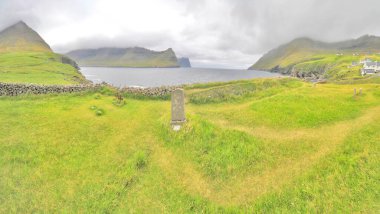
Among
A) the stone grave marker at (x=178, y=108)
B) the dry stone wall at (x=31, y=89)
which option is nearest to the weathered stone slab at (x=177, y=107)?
the stone grave marker at (x=178, y=108)

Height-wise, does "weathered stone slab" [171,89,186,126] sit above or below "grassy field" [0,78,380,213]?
above

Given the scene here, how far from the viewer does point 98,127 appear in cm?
2278

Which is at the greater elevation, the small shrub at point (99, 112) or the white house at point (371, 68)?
the white house at point (371, 68)

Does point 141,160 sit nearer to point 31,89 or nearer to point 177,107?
point 177,107

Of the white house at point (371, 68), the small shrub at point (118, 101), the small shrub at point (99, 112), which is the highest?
the white house at point (371, 68)

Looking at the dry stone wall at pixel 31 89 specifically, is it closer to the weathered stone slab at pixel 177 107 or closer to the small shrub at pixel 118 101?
the small shrub at pixel 118 101

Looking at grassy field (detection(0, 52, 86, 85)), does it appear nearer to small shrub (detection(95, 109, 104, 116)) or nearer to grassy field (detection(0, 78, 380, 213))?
grassy field (detection(0, 78, 380, 213))

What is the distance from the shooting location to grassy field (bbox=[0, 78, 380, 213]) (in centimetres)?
1436

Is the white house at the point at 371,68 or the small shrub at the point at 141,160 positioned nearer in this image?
the small shrub at the point at 141,160

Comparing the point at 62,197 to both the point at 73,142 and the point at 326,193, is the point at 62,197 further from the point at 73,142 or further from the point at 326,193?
the point at 326,193

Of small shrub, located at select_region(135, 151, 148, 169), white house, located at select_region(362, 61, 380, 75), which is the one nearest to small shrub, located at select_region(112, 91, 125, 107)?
small shrub, located at select_region(135, 151, 148, 169)

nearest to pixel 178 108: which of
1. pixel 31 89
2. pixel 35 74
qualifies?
pixel 31 89

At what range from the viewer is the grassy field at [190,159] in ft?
47.1

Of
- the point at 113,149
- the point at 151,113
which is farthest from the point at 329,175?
the point at 151,113
